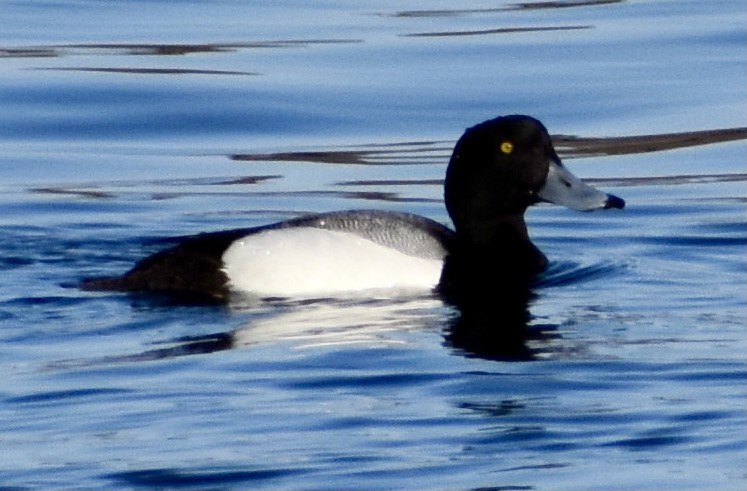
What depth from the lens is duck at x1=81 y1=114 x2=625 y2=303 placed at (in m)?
9.04

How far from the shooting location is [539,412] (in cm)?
677

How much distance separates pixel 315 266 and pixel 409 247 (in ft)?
1.65

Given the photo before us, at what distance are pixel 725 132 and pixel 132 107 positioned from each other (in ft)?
14.4

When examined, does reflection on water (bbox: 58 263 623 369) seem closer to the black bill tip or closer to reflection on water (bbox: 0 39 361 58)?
the black bill tip

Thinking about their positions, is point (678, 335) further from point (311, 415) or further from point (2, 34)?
→ point (2, 34)

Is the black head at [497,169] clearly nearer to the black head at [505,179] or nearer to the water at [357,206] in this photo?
the black head at [505,179]

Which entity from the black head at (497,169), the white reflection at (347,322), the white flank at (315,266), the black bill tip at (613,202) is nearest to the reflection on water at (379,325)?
the white reflection at (347,322)

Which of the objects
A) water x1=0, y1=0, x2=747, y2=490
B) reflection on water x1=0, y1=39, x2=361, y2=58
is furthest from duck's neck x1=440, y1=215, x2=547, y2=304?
reflection on water x1=0, y1=39, x2=361, y2=58

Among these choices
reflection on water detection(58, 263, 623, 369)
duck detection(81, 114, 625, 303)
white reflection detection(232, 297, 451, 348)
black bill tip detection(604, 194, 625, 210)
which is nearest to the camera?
reflection on water detection(58, 263, 623, 369)

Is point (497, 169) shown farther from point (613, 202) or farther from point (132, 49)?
point (132, 49)

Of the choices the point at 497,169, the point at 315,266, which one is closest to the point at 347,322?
the point at 315,266

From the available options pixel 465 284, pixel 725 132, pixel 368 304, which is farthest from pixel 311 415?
pixel 725 132

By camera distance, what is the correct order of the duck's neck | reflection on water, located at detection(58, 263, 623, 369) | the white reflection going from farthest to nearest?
the duck's neck < the white reflection < reflection on water, located at detection(58, 263, 623, 369)

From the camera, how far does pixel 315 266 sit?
9.11 metres
